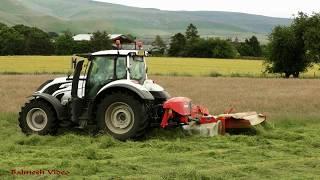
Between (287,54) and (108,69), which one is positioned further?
(287,54)

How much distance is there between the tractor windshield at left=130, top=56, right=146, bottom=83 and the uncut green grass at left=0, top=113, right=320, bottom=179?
1252mm

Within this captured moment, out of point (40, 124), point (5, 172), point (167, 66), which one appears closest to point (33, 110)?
point (40, 124)

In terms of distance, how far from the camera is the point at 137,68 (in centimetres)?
1175

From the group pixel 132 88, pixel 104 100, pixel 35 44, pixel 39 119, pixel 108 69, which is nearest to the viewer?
pixel 132 88

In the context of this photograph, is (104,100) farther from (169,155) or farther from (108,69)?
(169,155)

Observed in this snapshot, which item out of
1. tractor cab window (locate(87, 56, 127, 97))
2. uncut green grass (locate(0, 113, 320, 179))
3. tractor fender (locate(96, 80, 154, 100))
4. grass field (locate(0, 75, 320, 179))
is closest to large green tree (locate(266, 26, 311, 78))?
grass field (locate(0, 75, 320, 179))

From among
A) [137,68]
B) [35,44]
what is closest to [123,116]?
[137,68]

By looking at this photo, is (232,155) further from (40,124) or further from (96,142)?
(40,124)

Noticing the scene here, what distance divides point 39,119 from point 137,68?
2393 millimetres

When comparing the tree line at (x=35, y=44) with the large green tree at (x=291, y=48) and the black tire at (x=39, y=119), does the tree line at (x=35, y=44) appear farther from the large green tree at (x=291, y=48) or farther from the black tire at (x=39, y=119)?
the black tire at (x=39, y=119)

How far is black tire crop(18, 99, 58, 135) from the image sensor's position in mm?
11523

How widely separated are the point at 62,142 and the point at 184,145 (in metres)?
2.37

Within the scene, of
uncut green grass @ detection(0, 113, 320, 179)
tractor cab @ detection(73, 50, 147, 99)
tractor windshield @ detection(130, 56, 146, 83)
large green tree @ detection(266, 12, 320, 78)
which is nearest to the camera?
uncut green grass @ detection(0, 113, 320, 179)

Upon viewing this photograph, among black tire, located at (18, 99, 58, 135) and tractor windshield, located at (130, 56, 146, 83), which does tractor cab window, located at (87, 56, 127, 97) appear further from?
black tire, located at (18, 99, 58, 135)
